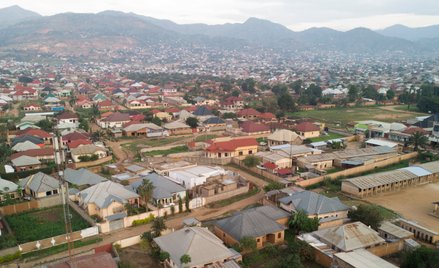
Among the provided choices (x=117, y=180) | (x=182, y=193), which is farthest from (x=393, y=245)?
(x=117, y=180)

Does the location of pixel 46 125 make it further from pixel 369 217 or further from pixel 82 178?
pixel 369 217

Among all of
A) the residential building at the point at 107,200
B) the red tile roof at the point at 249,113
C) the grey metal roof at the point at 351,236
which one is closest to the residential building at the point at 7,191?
the residential building at the point at 107,200

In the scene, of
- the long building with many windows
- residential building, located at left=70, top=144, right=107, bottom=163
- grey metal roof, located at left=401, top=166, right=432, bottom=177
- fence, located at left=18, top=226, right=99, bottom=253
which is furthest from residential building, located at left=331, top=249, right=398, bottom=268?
residential building, located at left=70, top=144, right=107, bottom=163

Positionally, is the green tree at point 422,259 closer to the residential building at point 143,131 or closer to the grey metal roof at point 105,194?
the grey metal roof at point 105,194

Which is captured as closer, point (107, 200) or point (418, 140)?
point (107, 200)


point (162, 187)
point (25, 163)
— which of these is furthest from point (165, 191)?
point (25, 163)

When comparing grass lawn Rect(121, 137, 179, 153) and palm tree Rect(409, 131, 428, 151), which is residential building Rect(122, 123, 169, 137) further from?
palm tree Rect(409, 131, 428, 151)
